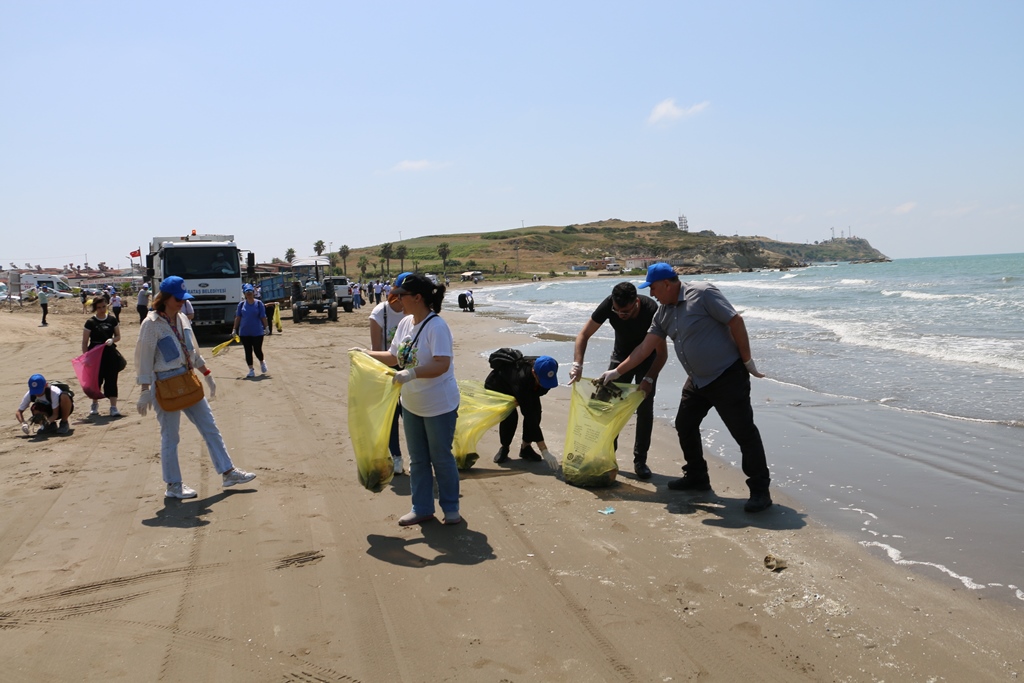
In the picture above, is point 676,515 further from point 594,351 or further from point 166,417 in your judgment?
point 594,351

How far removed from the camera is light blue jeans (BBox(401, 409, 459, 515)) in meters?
4.59

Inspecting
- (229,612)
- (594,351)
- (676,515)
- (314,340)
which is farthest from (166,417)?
(314,340)

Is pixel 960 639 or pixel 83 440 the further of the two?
pixel 83 440

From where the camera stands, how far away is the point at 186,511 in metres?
5.14

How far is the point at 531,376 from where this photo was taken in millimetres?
6168

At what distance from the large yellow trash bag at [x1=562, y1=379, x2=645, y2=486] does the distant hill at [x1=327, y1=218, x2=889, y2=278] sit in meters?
110

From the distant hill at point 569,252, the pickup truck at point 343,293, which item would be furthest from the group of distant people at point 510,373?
the distant hill at point 569,252

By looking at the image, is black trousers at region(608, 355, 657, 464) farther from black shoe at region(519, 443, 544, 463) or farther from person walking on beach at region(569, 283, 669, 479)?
black shoe at region(519, 443, 544, 463)

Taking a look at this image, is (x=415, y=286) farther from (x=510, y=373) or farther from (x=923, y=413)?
(x=923, y=413)

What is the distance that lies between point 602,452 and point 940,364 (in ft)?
28.1

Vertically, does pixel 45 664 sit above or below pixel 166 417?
below

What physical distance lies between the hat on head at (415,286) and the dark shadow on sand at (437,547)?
4.84ft

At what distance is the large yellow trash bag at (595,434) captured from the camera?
18.0 feet

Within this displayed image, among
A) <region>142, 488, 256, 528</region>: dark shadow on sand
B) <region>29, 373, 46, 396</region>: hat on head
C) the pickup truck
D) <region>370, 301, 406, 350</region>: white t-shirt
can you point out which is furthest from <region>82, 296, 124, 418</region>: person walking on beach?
the pickup truck
